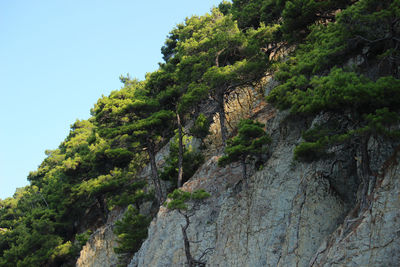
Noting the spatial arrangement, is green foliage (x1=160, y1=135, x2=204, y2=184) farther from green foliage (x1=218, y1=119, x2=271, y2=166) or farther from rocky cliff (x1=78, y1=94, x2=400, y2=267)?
green foliage (x1=218, y1=119, x2=271, y2=166)

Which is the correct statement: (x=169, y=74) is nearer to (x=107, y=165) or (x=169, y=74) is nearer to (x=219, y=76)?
(x=219, y=76)

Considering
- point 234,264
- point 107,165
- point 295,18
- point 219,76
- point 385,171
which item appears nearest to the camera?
point 385,171

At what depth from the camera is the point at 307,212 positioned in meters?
12.7

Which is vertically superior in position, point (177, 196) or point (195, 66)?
point (195, 66)

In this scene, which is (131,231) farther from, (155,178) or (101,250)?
(101,250)

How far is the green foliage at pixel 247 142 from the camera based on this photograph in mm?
16203

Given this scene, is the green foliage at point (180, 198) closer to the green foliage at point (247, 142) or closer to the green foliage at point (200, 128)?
the green foliage at point (247, 142)

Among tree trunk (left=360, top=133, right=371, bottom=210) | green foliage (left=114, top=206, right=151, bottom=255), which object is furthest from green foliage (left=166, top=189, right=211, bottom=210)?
tree trunk (left=360, top=133, right=371, bottom=210)

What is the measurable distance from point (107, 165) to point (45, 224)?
360 inches

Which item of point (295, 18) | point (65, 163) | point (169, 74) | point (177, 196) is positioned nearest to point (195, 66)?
point (169, 74)

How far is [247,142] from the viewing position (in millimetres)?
16531

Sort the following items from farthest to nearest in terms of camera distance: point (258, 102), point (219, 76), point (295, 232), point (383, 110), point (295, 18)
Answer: point (258, 102), point (219, 76), point (295, 18), point (295, 232), point (383, 110)

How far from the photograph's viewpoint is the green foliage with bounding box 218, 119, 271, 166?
1620 cm

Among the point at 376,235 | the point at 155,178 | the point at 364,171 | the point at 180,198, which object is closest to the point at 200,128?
the point at 155,178
